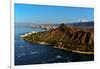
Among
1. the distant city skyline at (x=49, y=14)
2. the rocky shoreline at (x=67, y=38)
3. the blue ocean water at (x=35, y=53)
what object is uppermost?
the distant city skyline at (x=49, y=14)

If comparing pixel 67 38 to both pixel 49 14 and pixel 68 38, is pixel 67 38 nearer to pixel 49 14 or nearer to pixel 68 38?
pixel 68 38

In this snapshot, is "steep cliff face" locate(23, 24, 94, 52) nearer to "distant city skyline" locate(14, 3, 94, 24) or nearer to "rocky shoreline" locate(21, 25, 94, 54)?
"rocky shoreline" locate(21, 25, 94, 54)

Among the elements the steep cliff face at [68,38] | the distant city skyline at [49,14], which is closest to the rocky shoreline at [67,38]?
the steep cliff face at [68,38]

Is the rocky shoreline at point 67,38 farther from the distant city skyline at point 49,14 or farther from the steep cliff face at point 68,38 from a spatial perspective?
the distant city skyline at point 49,14

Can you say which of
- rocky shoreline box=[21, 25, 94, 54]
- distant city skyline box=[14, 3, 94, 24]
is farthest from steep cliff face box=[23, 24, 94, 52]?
distant city skyline box=[14, 3, 94, 24]

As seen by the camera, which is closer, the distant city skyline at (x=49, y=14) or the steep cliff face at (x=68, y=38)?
the distant city skyline at (x=49, y=14)

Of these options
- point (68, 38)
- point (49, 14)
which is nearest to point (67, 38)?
point (68, 38)
